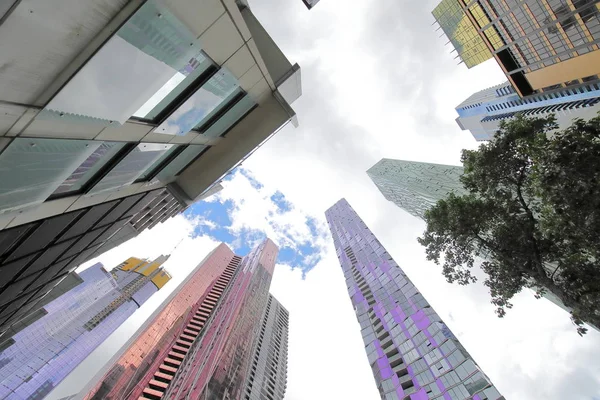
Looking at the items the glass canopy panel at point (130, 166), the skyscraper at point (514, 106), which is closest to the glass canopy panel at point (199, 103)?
the glass canopy panel at point (130, 166)

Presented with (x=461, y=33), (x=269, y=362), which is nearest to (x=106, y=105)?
(x=461, y=33)

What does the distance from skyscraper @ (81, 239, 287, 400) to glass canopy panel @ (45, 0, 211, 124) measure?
54623 millimetres

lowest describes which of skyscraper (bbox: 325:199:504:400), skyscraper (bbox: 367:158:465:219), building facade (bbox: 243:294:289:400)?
building facade (bbox: 243:294:289:400)

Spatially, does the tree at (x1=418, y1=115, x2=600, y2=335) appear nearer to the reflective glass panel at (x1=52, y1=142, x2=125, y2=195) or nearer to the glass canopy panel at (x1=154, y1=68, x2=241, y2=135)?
the glass canopy panel at (x1=154, y1=68, x2=241, y2=135)

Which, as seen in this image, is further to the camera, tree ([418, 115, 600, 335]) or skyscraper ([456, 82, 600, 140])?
skyscraper ([456, 82, 600, 140])

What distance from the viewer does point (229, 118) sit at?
8.10m

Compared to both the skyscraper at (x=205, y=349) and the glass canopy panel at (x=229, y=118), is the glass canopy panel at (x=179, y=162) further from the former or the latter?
the skyscraper at (x=205, y=349)

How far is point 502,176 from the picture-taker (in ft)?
39.8

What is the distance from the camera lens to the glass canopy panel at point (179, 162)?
809 centimetres

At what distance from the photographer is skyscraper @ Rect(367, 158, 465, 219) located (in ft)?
226

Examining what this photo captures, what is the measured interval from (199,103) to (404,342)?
2162 inches

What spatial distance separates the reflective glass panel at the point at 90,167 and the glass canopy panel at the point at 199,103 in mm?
909

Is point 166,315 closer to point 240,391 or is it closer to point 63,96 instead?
Result: point 240,391

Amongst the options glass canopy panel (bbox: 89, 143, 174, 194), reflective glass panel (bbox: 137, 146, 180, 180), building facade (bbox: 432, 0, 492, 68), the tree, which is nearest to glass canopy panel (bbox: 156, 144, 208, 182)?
reflective glass panel (bbox: 137, 146, 180, 180)
